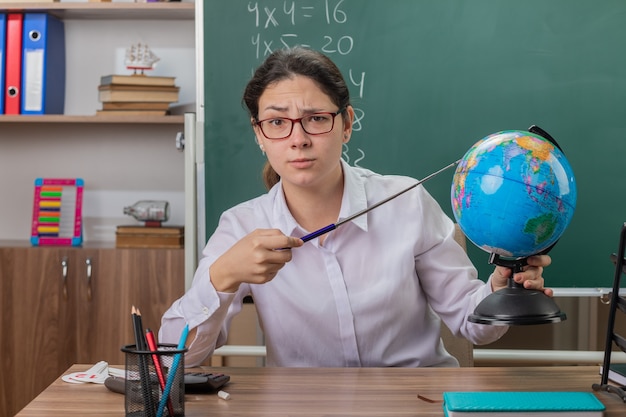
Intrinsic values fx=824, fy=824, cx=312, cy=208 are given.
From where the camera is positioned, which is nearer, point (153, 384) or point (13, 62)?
point (153, 384)

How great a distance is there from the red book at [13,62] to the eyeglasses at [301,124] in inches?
69.0

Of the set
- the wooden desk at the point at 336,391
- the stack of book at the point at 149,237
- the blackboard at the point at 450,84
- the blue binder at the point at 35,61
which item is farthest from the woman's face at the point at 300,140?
the blue binder at the point at 35,61

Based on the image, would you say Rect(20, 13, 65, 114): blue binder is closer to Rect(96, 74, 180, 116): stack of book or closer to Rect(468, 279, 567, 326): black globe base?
Rect(96, 74, 180, 116): stack of book

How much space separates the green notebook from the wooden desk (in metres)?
0.07

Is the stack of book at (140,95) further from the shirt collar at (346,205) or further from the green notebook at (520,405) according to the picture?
the green notebook at (520,405)

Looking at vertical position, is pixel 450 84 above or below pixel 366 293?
above

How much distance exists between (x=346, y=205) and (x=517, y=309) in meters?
0.59

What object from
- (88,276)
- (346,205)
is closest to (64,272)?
(88,276)

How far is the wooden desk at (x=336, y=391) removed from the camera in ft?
4.54

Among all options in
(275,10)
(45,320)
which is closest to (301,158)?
(275,10)

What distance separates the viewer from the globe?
1.36 m

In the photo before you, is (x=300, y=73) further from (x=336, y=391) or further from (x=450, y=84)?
(x=450, y=84)

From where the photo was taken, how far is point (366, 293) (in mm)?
1892

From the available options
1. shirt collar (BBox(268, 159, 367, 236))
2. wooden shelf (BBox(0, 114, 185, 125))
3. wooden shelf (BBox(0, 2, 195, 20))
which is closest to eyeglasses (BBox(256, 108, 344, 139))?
shirt collar (BBox(268, 159, 367, 236))
